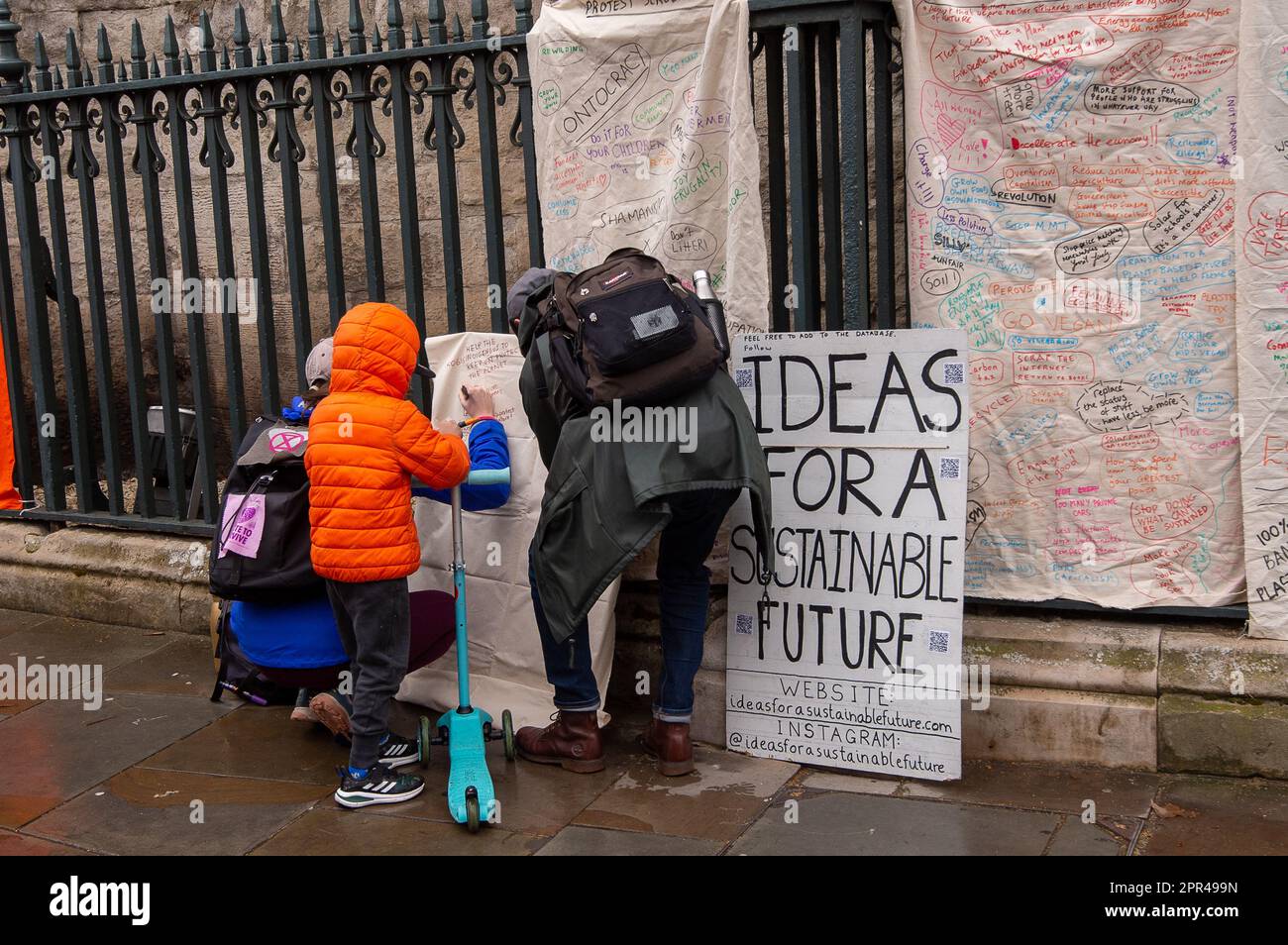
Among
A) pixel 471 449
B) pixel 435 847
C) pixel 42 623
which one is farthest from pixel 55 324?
pixel 435 847

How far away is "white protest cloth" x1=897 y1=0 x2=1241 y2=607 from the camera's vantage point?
4426mm

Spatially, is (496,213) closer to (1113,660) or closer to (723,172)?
(723,172)

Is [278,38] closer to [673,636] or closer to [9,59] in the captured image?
[9,59]

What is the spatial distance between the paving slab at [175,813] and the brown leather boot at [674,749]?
45.1 inches

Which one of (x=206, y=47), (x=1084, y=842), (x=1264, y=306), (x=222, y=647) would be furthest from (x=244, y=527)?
(x=1264, y=306)

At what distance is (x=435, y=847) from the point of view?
13.9 ft

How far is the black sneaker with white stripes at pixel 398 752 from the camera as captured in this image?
483 cm

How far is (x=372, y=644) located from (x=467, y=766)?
1.67 feet

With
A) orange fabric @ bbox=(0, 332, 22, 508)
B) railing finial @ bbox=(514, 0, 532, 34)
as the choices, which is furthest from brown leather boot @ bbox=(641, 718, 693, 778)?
orange fabric @ bbox=(0, 332, 22, 508)

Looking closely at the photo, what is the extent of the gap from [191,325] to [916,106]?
3.42m

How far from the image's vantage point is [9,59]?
21.7 ft

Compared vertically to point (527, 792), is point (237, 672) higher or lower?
higher

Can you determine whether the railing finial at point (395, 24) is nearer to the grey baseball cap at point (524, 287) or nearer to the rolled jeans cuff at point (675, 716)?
the grey baseball cap at point (524, 287)

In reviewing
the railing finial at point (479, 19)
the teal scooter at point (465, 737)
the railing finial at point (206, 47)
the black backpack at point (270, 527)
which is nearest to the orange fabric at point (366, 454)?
the black backpack at point (270, 527)
